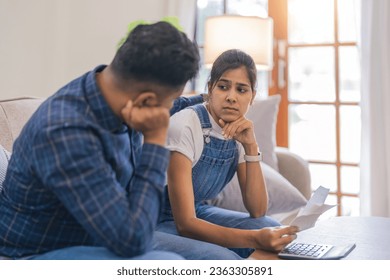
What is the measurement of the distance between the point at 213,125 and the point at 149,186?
591 millimetres

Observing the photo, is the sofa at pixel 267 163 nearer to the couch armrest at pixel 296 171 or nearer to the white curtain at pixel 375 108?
the couch armrest at pixel 296 171

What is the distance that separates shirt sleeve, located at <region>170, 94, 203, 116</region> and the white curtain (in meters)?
1.77

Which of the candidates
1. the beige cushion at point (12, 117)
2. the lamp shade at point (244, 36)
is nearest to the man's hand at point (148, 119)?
the beige cushion at point (12, 117)

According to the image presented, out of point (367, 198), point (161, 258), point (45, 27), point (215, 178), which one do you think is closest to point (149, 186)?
point (161, 258)

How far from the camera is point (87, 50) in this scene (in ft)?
11.5

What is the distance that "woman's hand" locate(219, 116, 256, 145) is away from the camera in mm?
1420

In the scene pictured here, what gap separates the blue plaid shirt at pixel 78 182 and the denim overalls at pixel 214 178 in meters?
0.42

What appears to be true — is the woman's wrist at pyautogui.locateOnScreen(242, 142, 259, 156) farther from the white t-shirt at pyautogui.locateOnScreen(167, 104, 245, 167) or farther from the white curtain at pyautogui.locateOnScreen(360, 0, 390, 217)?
the white curtain at pyautogui.locateOnScreen(360, 0, 390, 217)

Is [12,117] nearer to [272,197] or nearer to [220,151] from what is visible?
[220,151]

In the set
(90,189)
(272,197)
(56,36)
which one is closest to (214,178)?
(272,197)

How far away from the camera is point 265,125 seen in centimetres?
237

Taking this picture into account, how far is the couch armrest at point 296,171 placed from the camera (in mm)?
2324

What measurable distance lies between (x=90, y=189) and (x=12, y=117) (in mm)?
913
